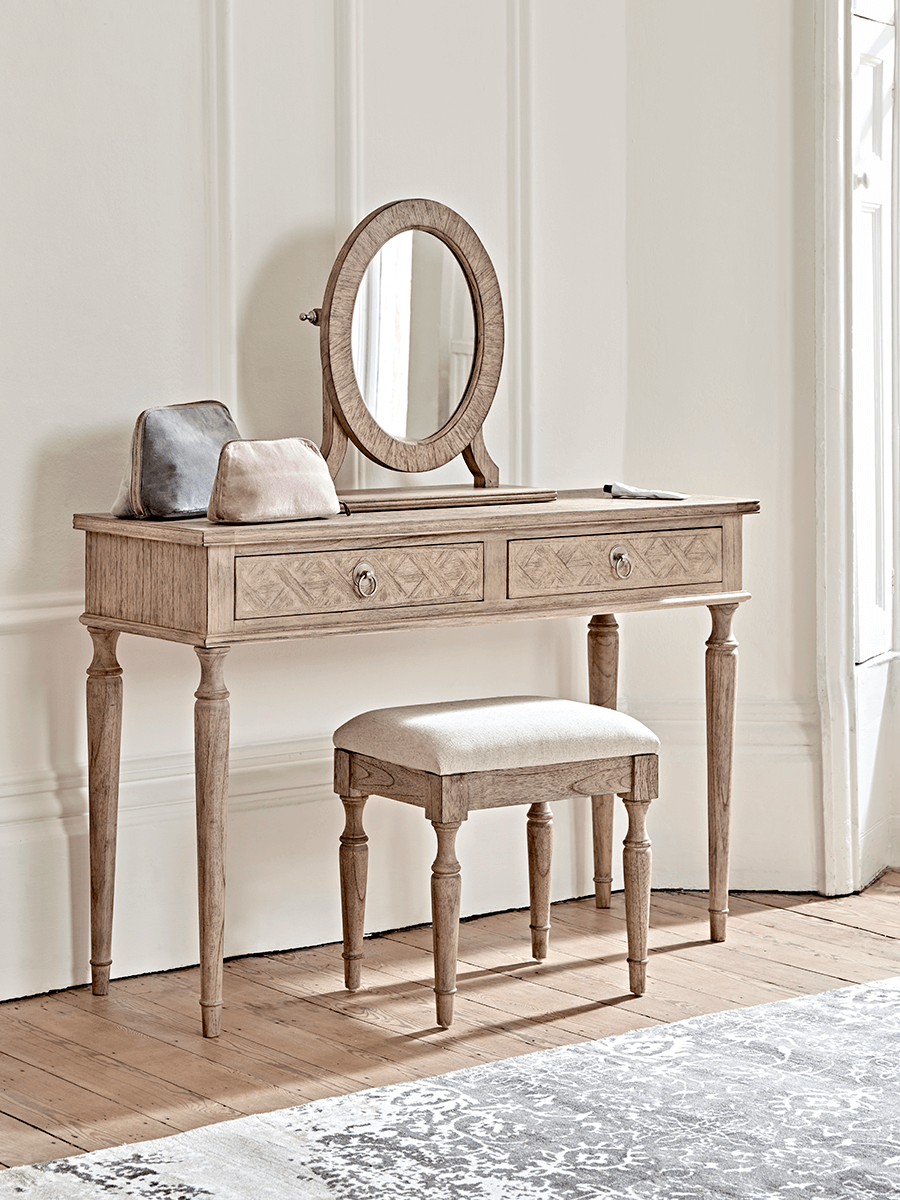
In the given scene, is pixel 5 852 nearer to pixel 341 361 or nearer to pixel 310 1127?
pixel 310 1127

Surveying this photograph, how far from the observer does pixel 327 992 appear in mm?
3211

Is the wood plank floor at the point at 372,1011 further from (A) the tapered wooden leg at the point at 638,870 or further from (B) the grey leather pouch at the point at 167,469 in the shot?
(B) the grey leather pouch at the point at 167,469

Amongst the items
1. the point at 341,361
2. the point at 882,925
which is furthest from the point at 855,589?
the point at 341,361

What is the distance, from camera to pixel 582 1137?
2.47 m

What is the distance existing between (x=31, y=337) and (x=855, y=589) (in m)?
1.97

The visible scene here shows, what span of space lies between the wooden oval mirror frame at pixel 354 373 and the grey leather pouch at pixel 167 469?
362 mm

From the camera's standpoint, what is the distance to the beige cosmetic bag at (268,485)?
2877mm

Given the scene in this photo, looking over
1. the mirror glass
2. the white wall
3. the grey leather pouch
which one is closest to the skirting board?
the white wall

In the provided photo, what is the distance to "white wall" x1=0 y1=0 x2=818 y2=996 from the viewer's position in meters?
3.18

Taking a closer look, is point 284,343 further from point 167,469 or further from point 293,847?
point 293,847

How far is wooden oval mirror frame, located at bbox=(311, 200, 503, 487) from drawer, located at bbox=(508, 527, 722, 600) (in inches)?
15.0

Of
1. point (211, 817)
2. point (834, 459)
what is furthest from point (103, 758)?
point (834, 459)

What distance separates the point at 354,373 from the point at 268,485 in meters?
0.54

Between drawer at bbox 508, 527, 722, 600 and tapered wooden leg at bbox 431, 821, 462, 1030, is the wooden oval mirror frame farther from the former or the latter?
tapered wooden leg at bbox 431, 821, 462, 1030
